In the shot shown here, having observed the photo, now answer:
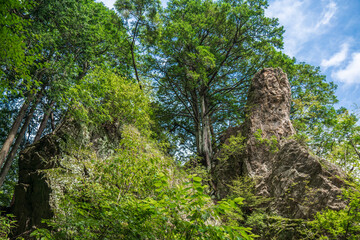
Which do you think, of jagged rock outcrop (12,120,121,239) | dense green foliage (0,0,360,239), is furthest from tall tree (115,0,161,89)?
jagged rock outcrop (12,120,121,239)

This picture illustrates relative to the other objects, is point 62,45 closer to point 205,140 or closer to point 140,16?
point 140,16

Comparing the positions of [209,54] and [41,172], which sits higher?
[209,54]

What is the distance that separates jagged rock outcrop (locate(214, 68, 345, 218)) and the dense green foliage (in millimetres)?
392

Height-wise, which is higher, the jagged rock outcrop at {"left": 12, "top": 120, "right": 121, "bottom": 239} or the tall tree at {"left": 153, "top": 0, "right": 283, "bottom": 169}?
the tall tree at {"left": 153, "top": 0, "right": 283, "bottom": 169}

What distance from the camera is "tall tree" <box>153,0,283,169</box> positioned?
1098cm

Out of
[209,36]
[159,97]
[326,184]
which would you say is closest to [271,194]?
[326,184]

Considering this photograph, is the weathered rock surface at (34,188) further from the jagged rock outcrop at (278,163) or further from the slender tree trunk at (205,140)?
the slender tree trunk at (205,140)

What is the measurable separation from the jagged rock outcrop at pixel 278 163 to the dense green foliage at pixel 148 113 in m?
0.39

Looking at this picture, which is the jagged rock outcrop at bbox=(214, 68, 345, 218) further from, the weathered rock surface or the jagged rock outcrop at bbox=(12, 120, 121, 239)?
the weathered rock surface

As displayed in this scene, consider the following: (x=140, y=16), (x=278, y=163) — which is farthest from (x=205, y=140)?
(x=140, y=16)

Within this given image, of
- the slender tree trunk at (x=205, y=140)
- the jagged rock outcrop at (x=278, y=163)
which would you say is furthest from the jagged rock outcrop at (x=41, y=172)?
the slender tree trunk at (x=205, y=140)

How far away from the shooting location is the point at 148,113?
8453 millimetres

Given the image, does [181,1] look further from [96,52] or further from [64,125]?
[64,125]

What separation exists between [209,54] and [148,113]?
4720 millimetres
